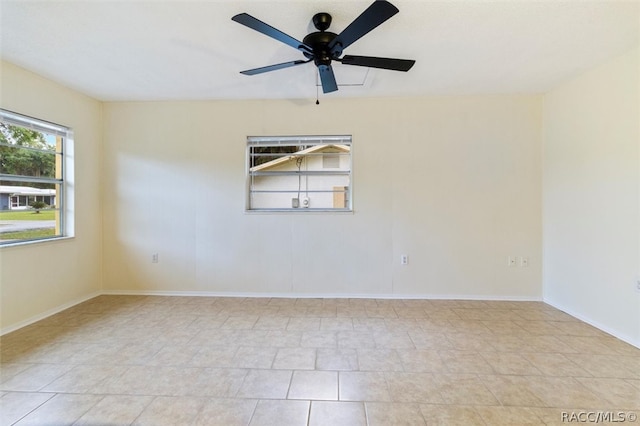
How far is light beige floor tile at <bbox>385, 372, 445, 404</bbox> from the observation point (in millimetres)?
1718

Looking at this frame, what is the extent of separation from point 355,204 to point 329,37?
2.02 metres

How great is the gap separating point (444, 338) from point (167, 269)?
3.36m

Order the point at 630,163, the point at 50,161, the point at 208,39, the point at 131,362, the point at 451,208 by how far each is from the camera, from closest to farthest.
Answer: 1. the point at 131,362
2. the point at 208,39
3. the point at 630,163
4. the point at 50,161
5. the point at 451,208

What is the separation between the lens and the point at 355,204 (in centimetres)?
356

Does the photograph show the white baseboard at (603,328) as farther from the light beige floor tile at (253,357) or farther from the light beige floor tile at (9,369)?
the light beige floor tile at (9,369)

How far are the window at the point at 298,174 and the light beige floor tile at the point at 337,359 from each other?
71.1 inches

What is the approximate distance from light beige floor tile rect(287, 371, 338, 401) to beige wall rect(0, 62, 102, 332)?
2.87m

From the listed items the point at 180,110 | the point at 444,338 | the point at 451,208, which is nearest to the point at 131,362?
the point at 444,338

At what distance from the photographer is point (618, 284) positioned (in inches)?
99.6

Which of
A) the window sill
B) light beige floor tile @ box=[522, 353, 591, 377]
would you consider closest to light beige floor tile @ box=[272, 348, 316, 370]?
light beige floor tile @ box=[522, 353, 591, 377]

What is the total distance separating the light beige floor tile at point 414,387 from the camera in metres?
1.72

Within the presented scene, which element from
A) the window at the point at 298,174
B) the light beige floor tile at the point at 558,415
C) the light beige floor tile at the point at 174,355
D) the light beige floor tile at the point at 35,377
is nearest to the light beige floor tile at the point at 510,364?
the light beige floor tile at the point at 558,415

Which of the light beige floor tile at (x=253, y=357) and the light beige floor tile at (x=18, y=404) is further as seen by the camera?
the light beige floor tile at (x=253, y=357)

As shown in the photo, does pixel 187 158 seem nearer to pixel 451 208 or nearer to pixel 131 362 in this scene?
pixel 131 362
